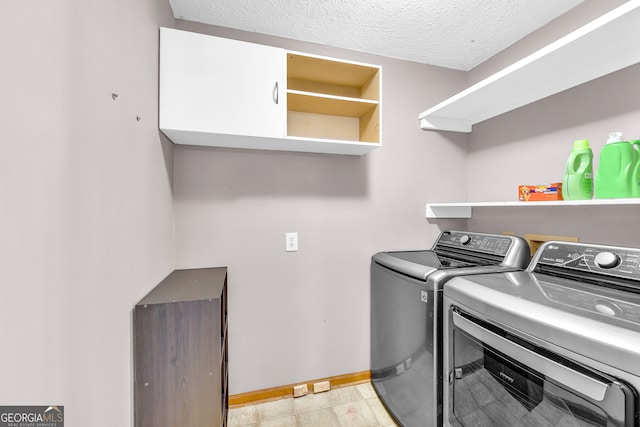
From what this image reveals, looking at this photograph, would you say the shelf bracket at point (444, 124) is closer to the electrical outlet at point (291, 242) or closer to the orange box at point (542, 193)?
the orange box at point (542, 193)

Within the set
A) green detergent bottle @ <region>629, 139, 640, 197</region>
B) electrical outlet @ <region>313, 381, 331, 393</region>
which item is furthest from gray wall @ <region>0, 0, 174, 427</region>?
green detergent bottle @ <region>629, 139, 640, 197</region>

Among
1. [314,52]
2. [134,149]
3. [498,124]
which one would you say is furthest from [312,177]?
[498,124]

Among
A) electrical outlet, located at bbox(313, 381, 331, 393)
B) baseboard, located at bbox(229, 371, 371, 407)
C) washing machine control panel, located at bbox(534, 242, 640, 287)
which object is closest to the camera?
washing machine control panel, located at bbox(534, 242, 640, 287)

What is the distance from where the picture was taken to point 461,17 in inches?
61.5

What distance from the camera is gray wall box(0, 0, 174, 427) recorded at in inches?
19.5

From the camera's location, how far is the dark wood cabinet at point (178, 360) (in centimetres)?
105

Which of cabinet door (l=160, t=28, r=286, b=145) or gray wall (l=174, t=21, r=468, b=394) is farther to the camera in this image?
gray wall (l=174, t=21, r=468, b=394)

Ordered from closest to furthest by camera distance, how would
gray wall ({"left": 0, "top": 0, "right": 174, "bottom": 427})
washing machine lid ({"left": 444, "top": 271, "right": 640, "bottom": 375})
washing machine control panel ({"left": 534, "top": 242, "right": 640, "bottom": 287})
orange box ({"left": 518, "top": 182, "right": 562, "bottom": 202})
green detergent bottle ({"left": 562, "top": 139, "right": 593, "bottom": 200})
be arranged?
1. gray wall ({"left": 0, "top": 0, "right": 174, "bottom": 427})
2. washing machine lid ({"left": 444, "top": 271, "right": 640, "bottom": 375})
3. washing machine control panel ({"left": 534, "top": 242, "right": 640, "bottom": 287})
4. green detergent bottle ({"left": 562, "top": 139, "right": 593, "bottom": 200})
5. orange box ({"left": 518, "top": 182, "right": 562, "bottom": 202})

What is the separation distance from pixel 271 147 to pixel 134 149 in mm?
801

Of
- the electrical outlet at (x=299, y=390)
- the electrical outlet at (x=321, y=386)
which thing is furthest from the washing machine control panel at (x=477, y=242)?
the electrical outlet at (x=299, y=390)

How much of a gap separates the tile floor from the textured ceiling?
8.03ft

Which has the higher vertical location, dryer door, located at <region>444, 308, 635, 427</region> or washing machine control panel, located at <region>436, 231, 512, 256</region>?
washing machine control panel, located at <region>436, 231, 512, 256</region>

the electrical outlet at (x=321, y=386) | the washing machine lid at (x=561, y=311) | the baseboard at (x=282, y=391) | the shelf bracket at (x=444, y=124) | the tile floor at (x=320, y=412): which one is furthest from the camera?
the shelf bracket at (x=444, y=124)

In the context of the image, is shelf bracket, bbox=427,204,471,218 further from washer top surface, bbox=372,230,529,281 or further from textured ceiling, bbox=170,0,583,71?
textured ceiling, bbox=170,0,583,71
